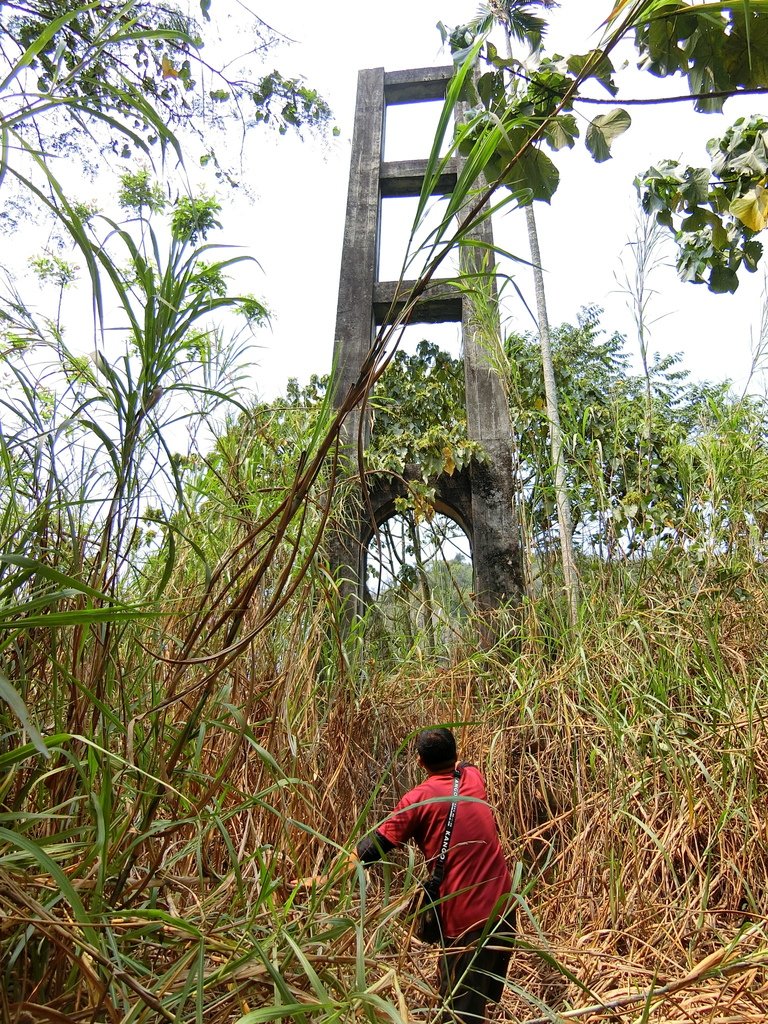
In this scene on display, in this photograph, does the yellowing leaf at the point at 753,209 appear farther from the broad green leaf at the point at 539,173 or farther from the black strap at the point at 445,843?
the black strap at the point at 445,843

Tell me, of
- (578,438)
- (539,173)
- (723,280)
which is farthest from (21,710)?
(578,438)

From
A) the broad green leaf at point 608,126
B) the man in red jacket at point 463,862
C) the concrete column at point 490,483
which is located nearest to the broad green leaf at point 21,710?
the broad green leaf at point 608,126

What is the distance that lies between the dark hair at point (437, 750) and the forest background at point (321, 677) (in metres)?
0.22

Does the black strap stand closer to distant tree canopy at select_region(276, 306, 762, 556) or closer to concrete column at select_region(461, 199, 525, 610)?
distant tree canopy at select_region(276, 306, 762, 556)

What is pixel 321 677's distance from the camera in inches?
A: 100

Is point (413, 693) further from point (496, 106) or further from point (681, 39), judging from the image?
point (681, 39)

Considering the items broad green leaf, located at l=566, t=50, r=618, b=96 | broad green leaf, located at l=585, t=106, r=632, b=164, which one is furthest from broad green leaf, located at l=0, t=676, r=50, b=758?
broad green leaf, located at l=585, t=106, r=632, b=164

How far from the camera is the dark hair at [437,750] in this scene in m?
2.24

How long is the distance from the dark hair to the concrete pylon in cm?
133

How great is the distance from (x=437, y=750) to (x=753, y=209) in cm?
166

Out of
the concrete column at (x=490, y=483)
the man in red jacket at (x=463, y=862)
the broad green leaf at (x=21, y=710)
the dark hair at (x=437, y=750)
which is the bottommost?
the man in red jacket at (x=463, y=862)

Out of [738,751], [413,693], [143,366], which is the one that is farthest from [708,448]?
[143,366]

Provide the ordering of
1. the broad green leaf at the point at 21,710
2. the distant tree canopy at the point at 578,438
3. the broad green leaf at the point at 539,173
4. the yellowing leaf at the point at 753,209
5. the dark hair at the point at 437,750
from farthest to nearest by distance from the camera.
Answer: the distant tree canopy at the point at 578,438 < the dark hair at the point at 437,750 < the yellowing leaf at the point at 753,209 < the broad green leaf at the point at 539,173 < the broad green leaf at the point at 21,710

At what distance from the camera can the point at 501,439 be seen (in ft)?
15.7
